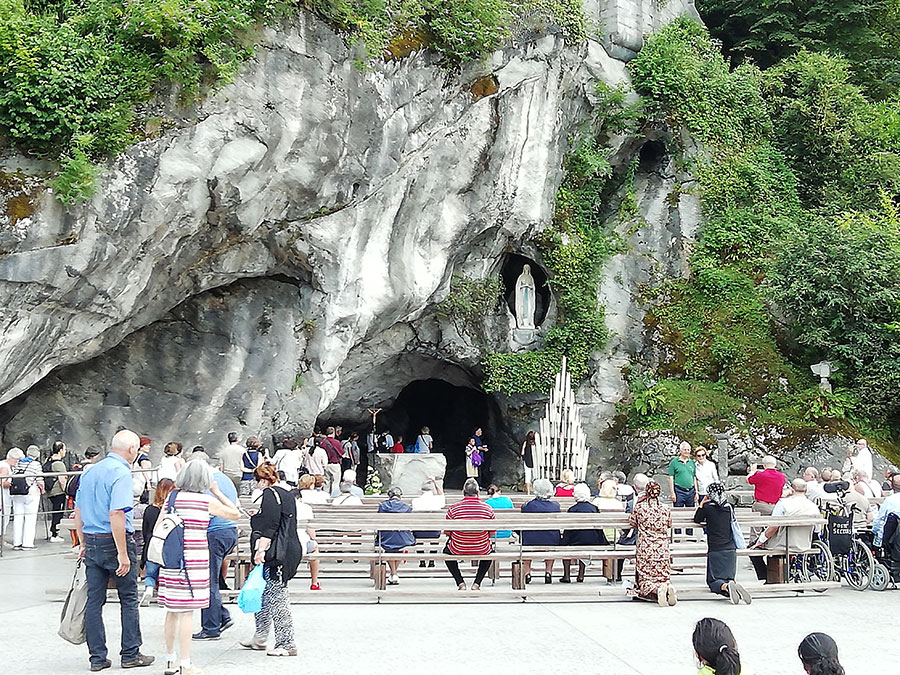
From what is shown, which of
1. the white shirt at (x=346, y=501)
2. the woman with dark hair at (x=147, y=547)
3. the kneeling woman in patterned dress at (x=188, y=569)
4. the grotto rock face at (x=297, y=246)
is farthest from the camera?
the grotto rock face at (x=297, y=246)

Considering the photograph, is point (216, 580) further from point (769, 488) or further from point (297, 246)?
point (297, 246)

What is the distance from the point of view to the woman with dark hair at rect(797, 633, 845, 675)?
3326 millimetres

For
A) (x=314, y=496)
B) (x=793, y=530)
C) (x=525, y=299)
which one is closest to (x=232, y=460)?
(x=314, y=496)

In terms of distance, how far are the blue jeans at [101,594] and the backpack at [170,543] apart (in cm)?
27

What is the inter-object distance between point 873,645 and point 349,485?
21.4 feet

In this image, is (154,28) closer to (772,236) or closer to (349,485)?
(349,485)

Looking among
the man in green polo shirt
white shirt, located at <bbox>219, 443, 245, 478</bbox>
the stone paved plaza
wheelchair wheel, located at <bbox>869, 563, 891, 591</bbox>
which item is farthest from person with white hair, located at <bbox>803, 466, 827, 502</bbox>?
white shirt, located at <bbox>219, 443, 245, 478</bbox>

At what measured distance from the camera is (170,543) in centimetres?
547

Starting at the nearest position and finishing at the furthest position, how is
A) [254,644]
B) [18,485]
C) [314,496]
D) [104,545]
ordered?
[104,545], [254,644], [314,496], [18,485]

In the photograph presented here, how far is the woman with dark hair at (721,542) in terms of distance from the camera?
8156 millimetres

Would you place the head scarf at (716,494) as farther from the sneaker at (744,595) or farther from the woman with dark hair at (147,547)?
the woman with dark hair at (147,547)

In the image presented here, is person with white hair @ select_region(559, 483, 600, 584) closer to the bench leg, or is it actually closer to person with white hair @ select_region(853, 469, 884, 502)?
the bench leg

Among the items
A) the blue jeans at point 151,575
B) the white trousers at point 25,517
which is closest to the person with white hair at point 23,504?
the white trousers at point 25,517

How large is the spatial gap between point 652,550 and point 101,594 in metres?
4.79
